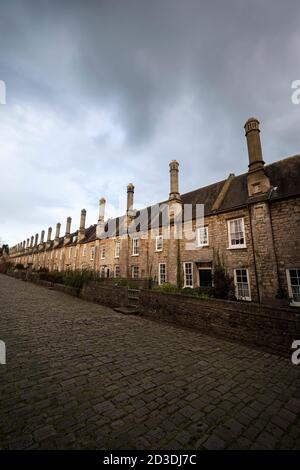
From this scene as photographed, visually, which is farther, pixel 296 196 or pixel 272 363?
pixel 296 196

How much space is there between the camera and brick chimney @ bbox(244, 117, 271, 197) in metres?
13.5

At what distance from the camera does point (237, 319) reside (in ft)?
23.0

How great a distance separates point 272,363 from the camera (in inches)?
210

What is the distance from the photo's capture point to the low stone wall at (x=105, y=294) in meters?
12.9

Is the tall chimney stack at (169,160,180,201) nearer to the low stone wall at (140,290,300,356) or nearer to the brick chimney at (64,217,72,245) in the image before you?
the low stone wall at (140,290,300,356)

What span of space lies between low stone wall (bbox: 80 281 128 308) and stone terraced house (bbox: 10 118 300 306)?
19.8 ft

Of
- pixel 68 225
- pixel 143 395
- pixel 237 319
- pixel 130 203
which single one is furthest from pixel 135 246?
pixel 68 225

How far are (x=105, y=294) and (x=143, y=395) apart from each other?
1113 centimetres

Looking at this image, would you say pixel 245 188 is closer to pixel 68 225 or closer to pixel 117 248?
pixel 117 248

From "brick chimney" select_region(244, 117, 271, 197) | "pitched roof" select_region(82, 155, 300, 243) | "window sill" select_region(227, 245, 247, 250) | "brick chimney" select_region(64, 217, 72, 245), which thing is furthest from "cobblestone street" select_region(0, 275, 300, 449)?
"brick chimney" select_region(64, 217, 72, 245)

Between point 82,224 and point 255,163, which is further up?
point 82,224

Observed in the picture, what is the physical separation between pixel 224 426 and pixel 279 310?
4.36m
